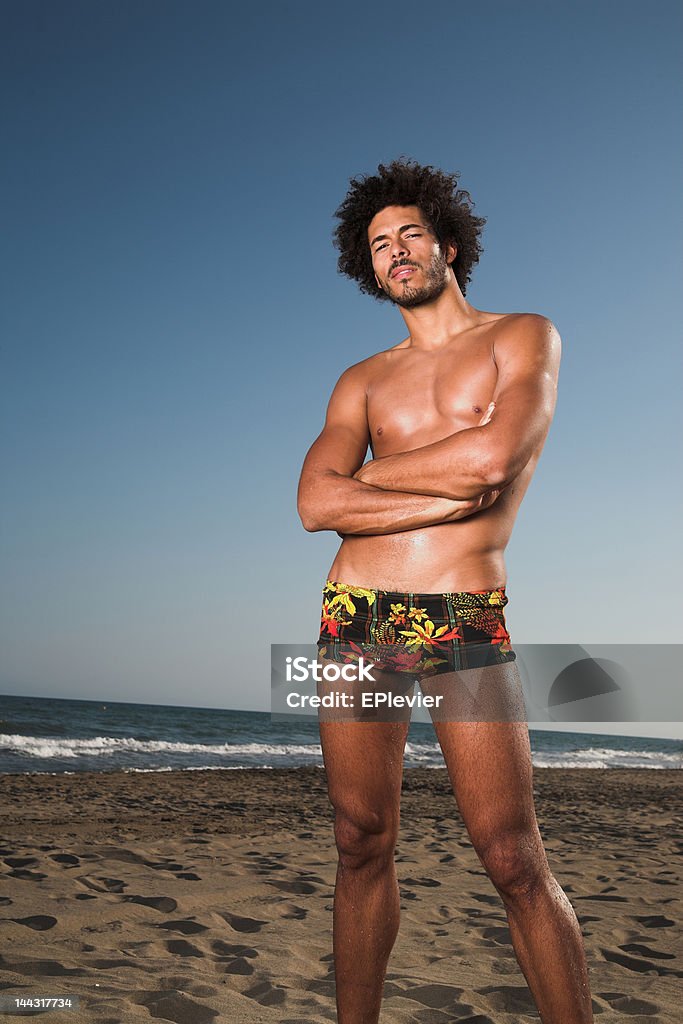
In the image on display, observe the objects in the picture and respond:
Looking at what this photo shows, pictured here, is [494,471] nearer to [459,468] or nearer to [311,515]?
[459,468]

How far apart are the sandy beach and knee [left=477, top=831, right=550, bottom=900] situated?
1111mm

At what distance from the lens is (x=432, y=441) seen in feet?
7.59

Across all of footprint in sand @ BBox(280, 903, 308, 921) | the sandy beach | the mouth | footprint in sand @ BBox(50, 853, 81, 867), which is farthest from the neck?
footprint in sand @ BBox(50, 853, 81, 867)

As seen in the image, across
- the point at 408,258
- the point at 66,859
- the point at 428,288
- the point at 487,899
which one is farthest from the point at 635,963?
the point at 66,859

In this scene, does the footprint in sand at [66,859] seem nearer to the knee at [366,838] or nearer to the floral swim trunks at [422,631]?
the knee at [366,838]

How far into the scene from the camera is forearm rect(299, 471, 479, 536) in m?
2.11

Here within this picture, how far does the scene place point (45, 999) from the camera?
2.63 meters

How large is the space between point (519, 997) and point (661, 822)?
6255 millimetres

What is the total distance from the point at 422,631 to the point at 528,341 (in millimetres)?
830

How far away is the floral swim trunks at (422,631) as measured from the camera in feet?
6.64

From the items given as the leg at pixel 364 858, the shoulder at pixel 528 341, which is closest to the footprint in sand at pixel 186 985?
the leg at pixel 364 858

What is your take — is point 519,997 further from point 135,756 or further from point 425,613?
point 135,756

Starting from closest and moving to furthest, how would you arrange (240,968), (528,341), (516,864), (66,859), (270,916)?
1. (516,864)
2. (528,341)
3. (240,968)
4. (270,916)
5. (66,859)

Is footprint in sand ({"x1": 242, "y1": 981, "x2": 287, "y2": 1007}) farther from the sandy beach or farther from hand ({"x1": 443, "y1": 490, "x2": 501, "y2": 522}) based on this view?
hand ({"x1": 443, "y1": 490, "x2": 501, "y2": 522})
